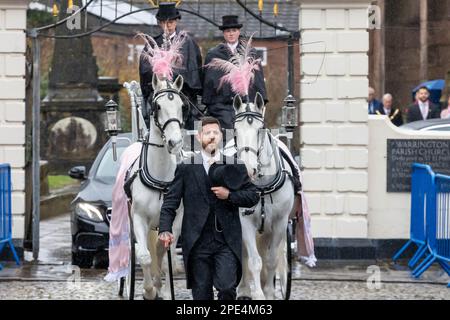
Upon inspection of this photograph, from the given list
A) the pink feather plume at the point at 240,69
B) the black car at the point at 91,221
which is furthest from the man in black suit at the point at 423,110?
the pink feather plume at the point at 240,69

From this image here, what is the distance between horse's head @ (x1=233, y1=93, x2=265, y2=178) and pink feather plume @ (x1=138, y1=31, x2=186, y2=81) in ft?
3.55

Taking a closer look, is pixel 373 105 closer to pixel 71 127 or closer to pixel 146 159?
pixel 146 159

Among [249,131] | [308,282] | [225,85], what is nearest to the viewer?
[249,131]

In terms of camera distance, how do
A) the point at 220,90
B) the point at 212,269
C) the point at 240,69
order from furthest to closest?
the point at 220,90, the point at 240,69, the point at 212,269

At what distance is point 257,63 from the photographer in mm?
13695

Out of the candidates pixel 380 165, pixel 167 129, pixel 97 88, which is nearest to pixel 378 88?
pixel 97 88

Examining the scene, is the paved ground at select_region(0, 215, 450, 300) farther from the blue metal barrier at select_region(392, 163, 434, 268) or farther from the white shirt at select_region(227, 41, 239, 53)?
the white shirt at select_region(227, 41, 239, 53)

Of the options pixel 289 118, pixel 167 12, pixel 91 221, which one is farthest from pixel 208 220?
pixel 91 221

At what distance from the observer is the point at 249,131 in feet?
41.1

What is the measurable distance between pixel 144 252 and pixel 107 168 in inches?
209

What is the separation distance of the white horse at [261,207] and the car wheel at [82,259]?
159 inches

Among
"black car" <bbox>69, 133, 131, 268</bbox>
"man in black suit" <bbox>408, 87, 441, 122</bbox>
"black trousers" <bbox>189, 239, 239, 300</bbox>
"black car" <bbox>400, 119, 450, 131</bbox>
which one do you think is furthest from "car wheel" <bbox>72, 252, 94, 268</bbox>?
"man in black suit" <bbox>408, 87, 441, 122</bbox>

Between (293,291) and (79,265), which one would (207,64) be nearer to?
(293,291)
